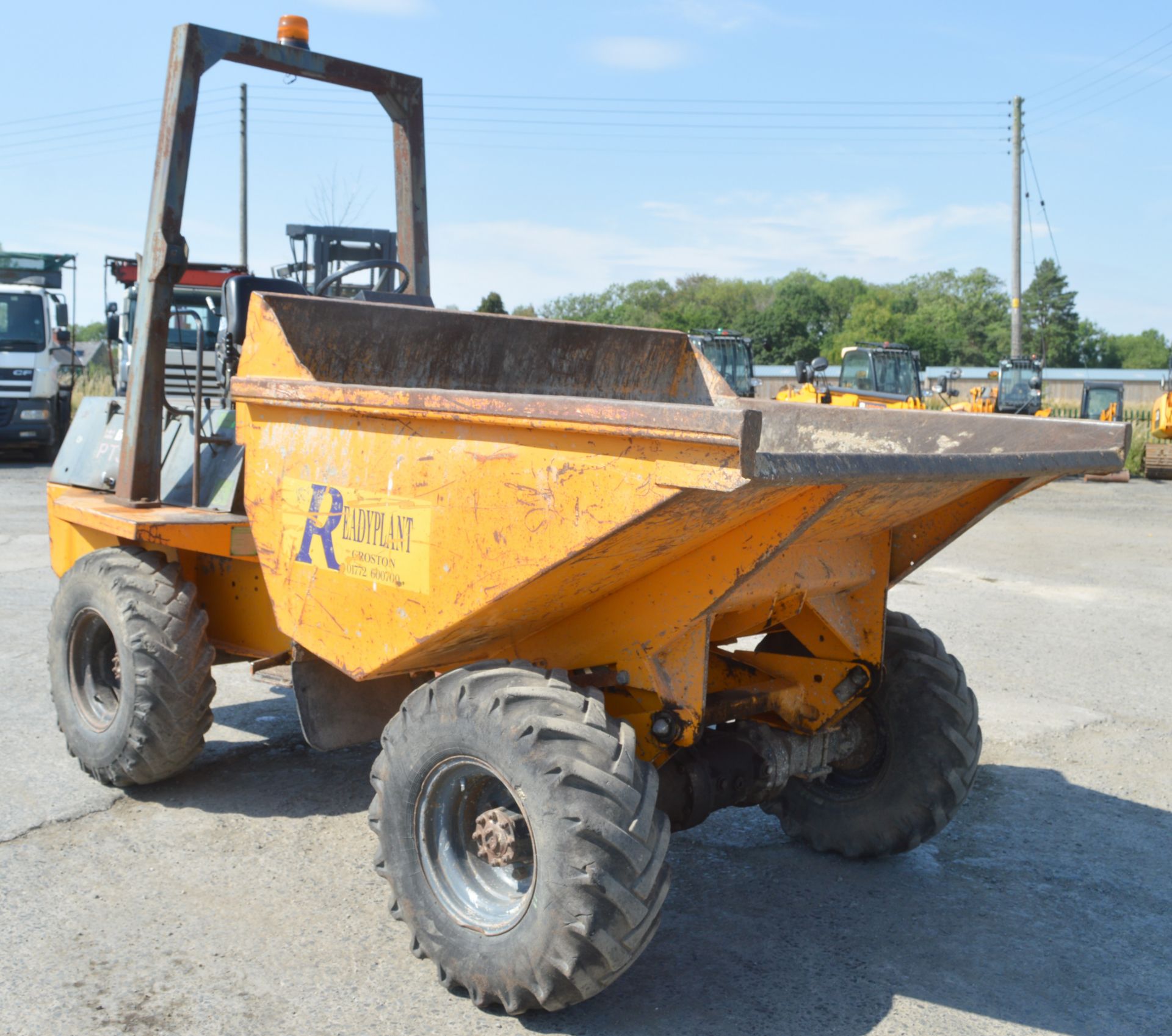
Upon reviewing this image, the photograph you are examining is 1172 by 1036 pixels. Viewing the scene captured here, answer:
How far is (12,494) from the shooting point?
48.6ft

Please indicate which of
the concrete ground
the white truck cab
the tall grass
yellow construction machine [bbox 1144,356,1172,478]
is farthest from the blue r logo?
yellow construction machine [bbox 1144,356,1172,478]

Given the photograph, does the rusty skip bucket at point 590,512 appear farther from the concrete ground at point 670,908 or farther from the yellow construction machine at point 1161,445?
the yellow construction machine at point 1161,445

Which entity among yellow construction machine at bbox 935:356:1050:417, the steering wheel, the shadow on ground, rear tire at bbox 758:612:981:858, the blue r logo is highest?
the steering wheel

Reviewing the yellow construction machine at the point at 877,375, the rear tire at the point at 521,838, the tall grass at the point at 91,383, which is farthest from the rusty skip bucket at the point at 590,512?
the tall grass at the point at 91,383

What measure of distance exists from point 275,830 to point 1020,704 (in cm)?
376

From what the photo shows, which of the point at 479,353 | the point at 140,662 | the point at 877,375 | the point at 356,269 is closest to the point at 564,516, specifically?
the point at 479,353

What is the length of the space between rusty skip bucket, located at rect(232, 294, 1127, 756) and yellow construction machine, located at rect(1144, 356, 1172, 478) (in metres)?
17.7

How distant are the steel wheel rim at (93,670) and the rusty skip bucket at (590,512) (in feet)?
3.98

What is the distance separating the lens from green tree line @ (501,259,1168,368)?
242 feet

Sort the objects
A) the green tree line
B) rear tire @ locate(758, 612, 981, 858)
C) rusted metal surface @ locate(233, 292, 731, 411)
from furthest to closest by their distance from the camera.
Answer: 1. the green tree line
2. rusted metal surface @ locate(233, 292, 731, 411)
3. rear tire @ locate(758, 612, 981, 858)

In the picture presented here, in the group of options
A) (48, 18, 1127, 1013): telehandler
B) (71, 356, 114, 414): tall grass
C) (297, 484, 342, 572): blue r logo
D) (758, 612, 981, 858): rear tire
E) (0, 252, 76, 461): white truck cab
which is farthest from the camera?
(71, 356, 114, 414): tall grass

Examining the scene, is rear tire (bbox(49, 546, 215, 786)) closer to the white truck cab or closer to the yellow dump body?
the yellow dump body

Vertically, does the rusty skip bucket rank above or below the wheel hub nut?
above

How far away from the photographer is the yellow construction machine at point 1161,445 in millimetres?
19672
